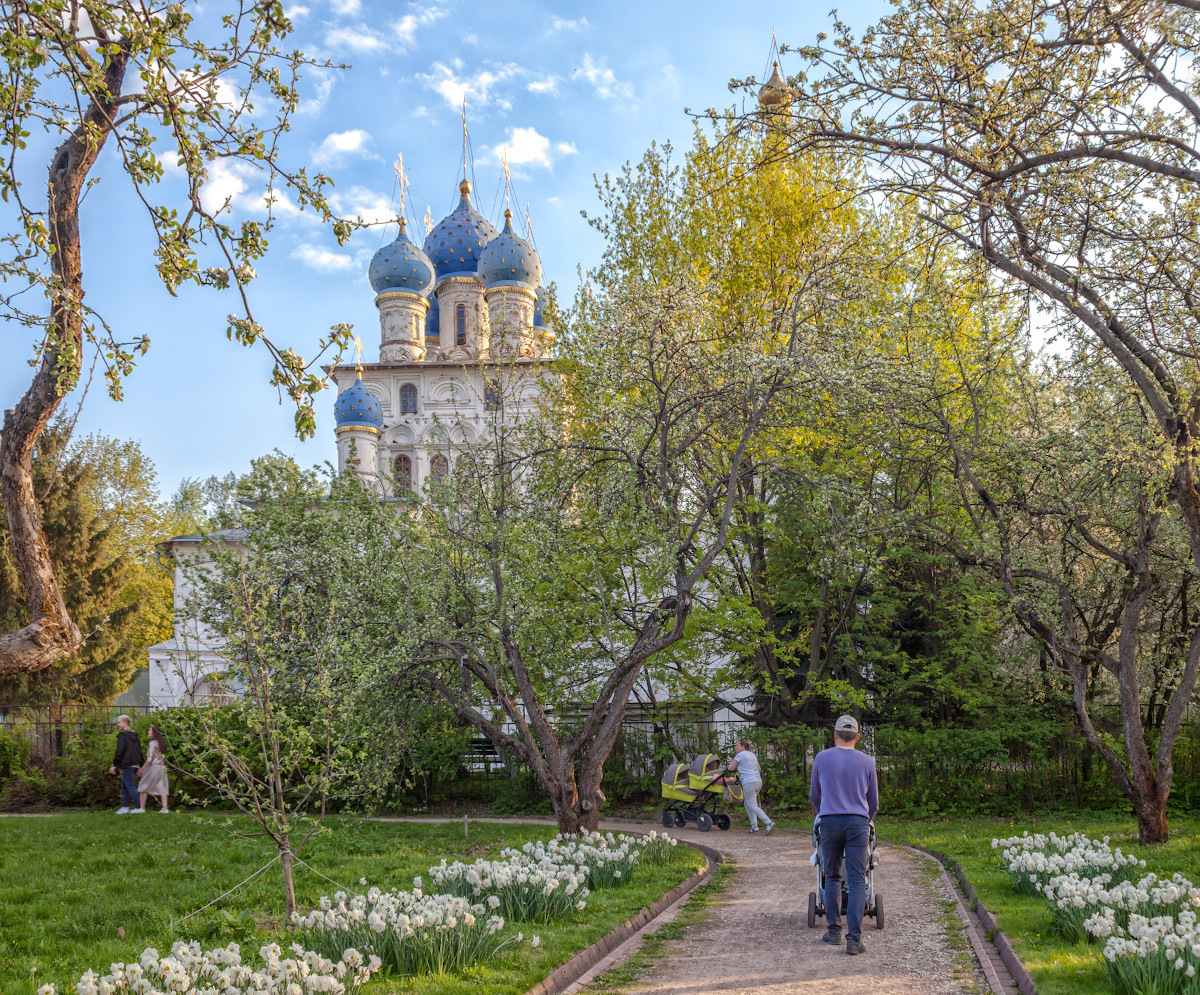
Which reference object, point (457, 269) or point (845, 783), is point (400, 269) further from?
point (845, 783)

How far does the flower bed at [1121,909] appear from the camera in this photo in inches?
208

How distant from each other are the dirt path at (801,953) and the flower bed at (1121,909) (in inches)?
31.2

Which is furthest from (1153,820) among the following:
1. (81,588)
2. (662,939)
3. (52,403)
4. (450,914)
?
(81,588)

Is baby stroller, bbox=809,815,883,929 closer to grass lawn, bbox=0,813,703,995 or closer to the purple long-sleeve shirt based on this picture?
the purple long-sleeve shirt

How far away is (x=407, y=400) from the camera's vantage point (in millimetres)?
53531

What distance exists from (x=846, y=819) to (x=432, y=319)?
5366cm

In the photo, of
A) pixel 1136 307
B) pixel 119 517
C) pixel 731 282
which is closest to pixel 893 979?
pixel 1136 307

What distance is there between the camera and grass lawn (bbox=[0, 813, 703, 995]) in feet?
21.9

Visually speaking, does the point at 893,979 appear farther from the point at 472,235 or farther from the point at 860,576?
the point at 472,235

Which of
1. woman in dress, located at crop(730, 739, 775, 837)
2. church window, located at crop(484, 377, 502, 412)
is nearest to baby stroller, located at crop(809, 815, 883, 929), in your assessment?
woman in dress, located at crop(730, 739, 775, 837)

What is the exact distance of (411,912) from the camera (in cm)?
655

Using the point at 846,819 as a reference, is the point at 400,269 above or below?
above

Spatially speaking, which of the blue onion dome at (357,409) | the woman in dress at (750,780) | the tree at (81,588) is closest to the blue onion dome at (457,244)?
the blue onion dome at (357,409)

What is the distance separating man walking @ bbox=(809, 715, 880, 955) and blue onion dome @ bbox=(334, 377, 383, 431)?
1739 inches
